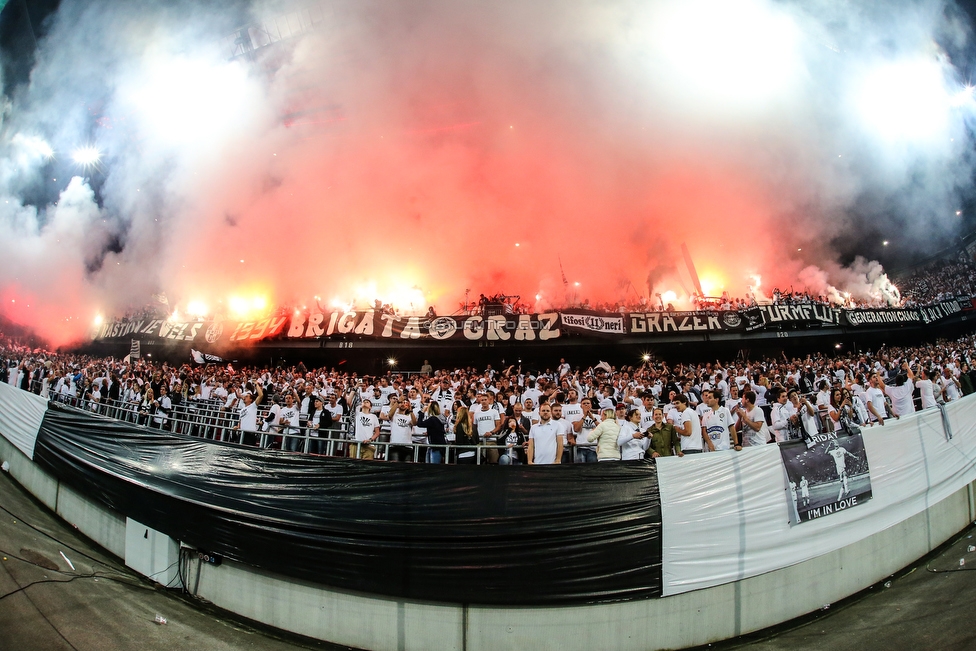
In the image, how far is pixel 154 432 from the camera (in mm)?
7289

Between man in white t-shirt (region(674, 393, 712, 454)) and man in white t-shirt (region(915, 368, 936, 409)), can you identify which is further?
man in white t-shirt (region(915, 368, 936, 409))

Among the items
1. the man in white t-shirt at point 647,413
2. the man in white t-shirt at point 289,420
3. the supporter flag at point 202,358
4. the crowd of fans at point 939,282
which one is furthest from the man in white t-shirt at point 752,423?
the crowd of fans at point 939,282

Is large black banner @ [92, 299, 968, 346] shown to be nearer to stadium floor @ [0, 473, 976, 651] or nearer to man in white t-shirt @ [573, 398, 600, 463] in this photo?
man in white t-shirt @ [573, 398, 600, 463]

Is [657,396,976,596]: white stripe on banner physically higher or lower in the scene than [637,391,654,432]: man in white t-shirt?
lower

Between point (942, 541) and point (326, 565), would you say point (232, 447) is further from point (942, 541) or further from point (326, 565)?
point (942, 541)

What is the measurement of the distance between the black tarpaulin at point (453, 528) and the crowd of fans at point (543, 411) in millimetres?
457

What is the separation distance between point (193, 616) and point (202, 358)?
17489mm

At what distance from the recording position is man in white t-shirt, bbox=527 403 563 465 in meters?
6.16

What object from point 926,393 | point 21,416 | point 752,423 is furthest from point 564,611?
point 21,416

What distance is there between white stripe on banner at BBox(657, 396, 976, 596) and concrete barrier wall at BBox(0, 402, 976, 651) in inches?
7.2

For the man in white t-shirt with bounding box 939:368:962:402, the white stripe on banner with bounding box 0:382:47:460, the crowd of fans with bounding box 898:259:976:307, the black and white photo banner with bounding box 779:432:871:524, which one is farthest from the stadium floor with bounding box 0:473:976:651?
the crowd of fans with bounding box 898:259:976:307

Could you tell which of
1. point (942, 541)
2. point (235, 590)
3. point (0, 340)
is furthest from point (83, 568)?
point (0, 340)

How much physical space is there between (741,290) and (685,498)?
36729 millimetres

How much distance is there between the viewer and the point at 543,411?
20.4 feet
